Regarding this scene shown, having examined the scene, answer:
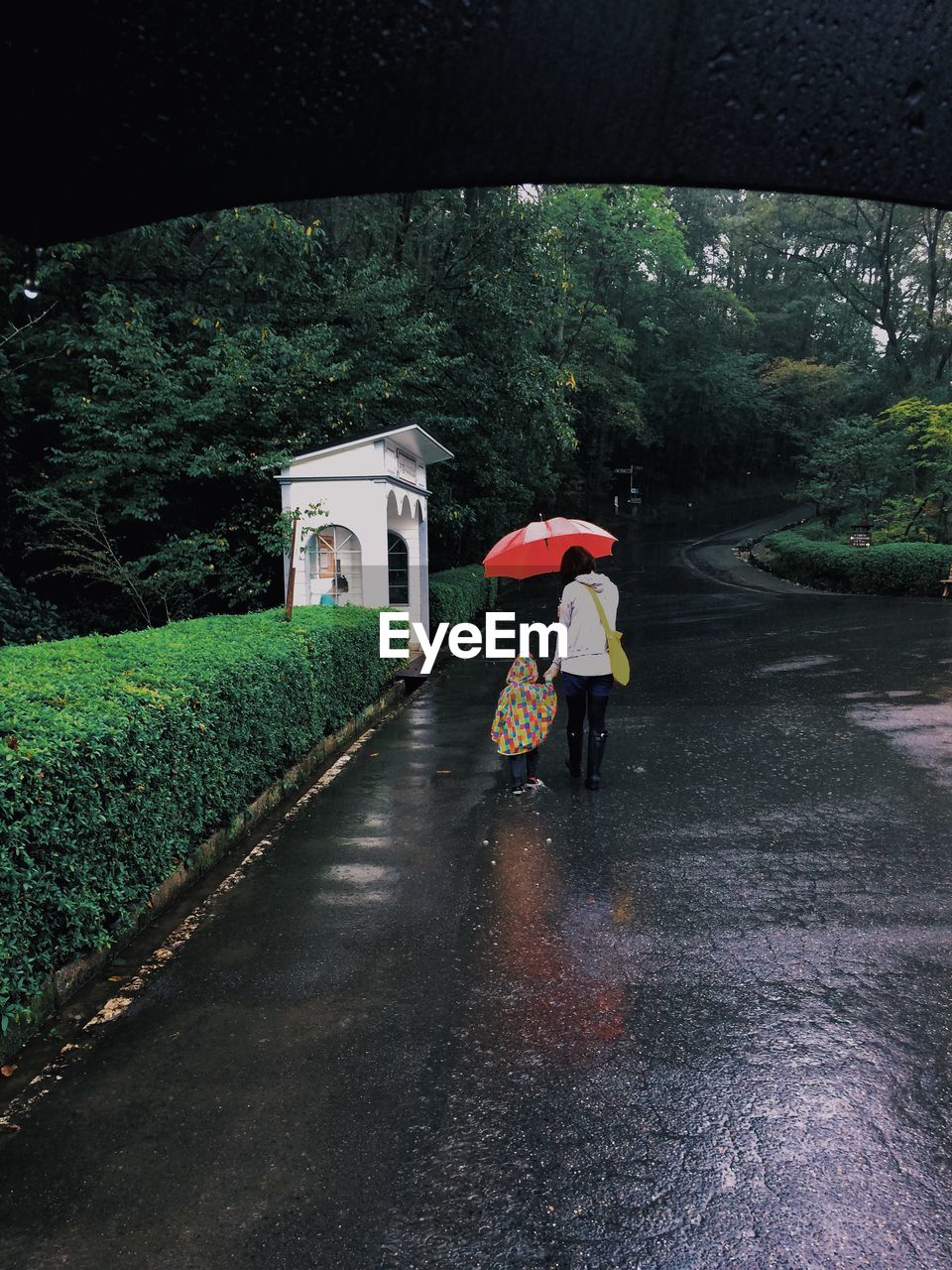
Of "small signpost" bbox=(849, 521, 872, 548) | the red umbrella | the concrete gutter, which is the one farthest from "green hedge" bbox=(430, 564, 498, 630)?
"small signpost" bbox=(849, 521, 872, 548)

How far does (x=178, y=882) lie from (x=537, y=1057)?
2944 millimetres

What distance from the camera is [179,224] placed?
1700cm

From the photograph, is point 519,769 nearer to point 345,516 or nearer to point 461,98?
point 461,98

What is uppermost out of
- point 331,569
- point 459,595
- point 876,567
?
point 876,567

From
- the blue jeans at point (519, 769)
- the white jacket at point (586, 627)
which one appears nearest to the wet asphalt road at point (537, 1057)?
the blue jeans at point (519, 769)

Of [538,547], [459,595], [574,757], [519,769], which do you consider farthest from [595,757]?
[459,595]

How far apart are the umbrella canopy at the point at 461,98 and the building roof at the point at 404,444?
12.5 m

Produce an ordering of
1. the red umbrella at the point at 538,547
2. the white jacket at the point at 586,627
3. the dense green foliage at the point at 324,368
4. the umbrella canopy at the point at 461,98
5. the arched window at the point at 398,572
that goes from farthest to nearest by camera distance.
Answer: the arched window at the point at 398,572
the dense green foliage at the point at 324,368
the red umbrella at the point at 538,547
the white jacket at the point at 586,627
the umbrella canopy at the point at 461,98

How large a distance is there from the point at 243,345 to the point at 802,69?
15.3 m

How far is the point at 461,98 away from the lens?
139 centimetres

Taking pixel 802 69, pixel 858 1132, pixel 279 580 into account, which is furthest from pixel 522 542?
pixel 802 69

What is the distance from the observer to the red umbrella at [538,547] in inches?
419

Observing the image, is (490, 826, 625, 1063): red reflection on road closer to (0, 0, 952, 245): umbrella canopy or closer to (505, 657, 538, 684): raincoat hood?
(505, 657, 538, 684): raincoat hood

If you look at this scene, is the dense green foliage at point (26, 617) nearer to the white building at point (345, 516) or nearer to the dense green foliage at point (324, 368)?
the dense green foliage at point (324, 368)
